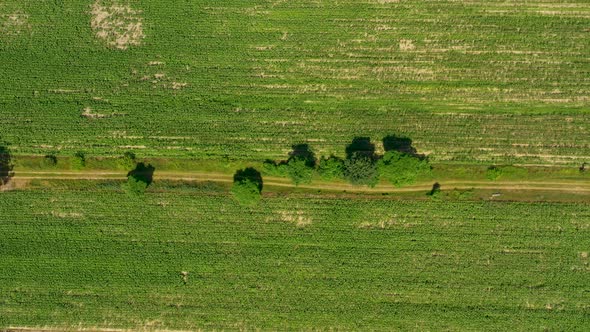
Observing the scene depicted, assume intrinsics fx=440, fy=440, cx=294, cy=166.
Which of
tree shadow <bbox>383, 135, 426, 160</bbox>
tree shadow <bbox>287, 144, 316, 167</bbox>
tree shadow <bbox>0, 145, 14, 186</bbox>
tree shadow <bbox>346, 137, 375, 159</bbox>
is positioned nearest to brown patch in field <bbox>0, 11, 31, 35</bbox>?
tree shadow <bbox>0, 145, 14, 186</bbox>

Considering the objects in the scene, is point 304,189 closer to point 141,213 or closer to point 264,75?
point 264,75

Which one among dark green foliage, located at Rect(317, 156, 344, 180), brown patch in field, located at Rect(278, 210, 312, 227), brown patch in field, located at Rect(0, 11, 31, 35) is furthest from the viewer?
brown patch in field, located at Rect(0, 11, 31, 35)

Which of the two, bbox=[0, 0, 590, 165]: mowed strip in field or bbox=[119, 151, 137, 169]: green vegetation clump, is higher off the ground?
bbox=[0, 0, 590, 165]: mowed strip in field

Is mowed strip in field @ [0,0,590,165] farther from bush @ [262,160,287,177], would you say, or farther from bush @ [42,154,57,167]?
bush @ [262,160,287,177]

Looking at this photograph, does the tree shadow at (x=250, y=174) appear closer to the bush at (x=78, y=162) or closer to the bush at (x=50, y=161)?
the bush at (x=78, y=162)

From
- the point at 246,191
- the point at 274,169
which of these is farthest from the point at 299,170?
the point at 246,191

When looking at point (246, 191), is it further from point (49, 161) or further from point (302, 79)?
point (49, 161)
